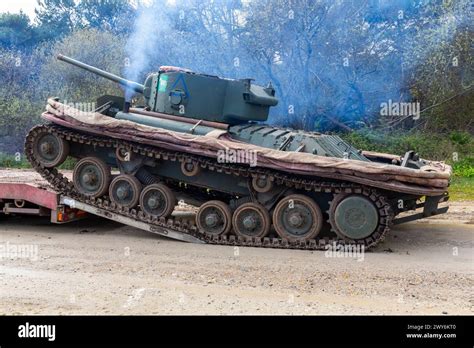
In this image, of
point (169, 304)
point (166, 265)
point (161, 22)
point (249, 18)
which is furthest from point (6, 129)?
point (169, 304)

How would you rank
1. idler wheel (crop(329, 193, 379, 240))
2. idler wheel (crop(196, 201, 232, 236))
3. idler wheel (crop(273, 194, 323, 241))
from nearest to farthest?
idler wheel (crop(329, 193, 379, 240)) < idler wheel (crop(273, 194, 323, 241)) < idler wheel (crop(196, 201, 232, 236))

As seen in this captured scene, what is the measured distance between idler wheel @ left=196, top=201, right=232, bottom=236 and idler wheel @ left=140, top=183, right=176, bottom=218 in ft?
1.69

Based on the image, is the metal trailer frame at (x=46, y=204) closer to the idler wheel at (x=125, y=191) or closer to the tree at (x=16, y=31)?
the idler wheel at (x=125, y=191)

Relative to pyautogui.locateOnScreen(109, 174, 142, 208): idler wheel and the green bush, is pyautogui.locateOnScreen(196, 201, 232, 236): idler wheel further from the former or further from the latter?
the green bush

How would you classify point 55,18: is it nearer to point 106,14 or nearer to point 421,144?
point 106,14

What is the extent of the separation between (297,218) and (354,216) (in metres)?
0.85

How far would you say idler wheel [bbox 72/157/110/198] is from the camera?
33.2 ft

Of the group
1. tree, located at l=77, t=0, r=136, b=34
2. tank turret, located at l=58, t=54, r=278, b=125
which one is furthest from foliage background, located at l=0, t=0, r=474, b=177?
tank turret, located at l=58, t=54, r=278, b=125

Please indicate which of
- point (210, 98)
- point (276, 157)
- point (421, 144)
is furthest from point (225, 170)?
point (421, 144)

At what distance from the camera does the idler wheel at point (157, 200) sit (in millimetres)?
9789

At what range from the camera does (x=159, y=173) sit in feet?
33.3

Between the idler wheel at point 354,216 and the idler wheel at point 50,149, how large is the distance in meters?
4.53

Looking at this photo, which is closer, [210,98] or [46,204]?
[46,204]

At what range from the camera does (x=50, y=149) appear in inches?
405
